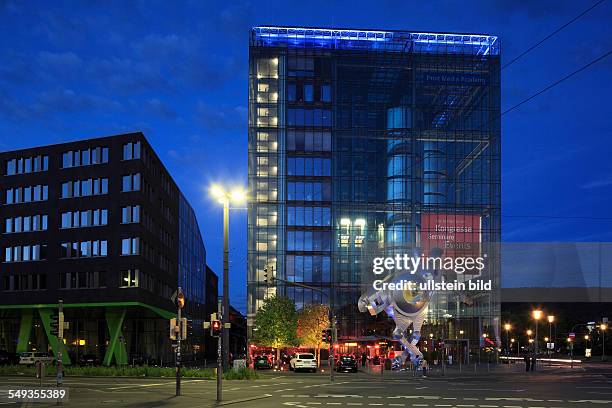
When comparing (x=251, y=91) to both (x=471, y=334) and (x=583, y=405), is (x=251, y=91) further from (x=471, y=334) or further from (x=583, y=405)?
(x=583, y=405)

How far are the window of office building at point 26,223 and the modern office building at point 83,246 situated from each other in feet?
0.38

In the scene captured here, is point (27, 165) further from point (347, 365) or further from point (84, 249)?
point (347, 365)

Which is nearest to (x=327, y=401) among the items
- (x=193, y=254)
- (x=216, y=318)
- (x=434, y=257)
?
(x=216, y=318)

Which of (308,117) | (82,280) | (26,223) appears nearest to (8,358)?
(82,280)

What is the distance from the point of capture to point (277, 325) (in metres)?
78.7

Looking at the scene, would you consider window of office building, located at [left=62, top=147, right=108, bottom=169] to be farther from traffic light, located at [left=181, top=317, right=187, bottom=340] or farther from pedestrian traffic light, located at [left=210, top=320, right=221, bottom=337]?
pedestrian traffic light, located at [left=210, top=320, right=221, bottom=337]

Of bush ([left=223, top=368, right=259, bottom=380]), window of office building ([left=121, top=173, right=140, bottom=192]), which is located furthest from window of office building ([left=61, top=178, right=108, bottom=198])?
bush ([left=223, top=368, right=259, bottom=380])

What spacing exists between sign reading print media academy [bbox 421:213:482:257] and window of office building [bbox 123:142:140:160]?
37.5 meters

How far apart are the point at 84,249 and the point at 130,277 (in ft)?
20.9

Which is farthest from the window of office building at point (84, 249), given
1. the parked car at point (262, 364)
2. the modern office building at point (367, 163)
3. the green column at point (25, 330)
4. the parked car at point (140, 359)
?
the modern office building at point (367, 163)

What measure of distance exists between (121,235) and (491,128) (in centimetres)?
5011

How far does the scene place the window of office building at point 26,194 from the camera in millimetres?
80625

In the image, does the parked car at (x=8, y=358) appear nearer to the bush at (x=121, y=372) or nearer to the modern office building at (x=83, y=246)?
the modern office building at (x=83, y=246)

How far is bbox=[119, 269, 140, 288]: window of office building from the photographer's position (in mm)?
75312
